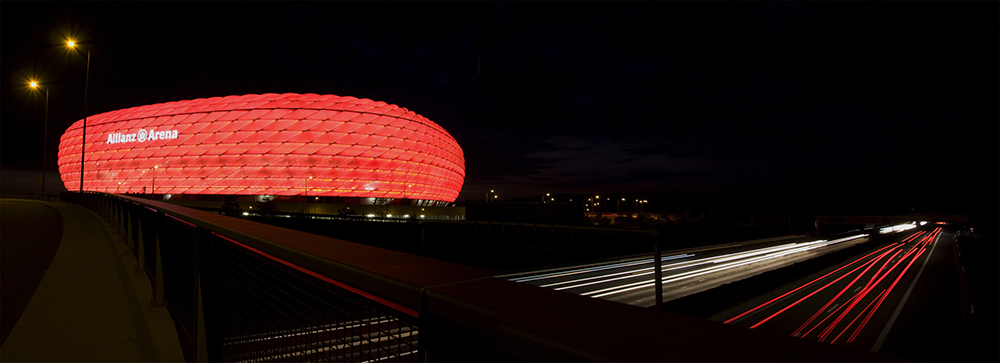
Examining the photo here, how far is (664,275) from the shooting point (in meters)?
12.7

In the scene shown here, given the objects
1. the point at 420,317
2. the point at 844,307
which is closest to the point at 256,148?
the point at 844,307

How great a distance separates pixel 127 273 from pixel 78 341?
3035mm

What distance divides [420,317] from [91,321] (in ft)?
15.6

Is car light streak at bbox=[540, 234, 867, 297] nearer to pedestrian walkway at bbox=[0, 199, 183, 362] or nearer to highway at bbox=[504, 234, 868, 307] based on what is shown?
highway at bbox=[504, 234, 868, 307]

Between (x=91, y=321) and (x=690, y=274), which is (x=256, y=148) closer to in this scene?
(x=690, y=274)

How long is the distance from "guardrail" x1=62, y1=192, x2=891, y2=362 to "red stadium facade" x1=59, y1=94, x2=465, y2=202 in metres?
48.7

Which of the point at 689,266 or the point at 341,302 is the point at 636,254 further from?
the point at 341,302

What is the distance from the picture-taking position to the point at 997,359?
8.34m

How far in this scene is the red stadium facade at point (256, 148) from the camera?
161 ft

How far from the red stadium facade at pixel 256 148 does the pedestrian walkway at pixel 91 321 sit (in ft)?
147

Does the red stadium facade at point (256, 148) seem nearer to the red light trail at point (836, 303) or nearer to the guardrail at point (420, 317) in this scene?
the red light trail at point (836, 303)

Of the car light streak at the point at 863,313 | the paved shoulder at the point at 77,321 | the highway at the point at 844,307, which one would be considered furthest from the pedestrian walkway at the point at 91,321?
the car light streak at the point at 863,313

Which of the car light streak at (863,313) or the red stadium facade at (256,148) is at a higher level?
the red stadium facade at (256,148)

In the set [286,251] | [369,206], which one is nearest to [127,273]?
[286,251]
